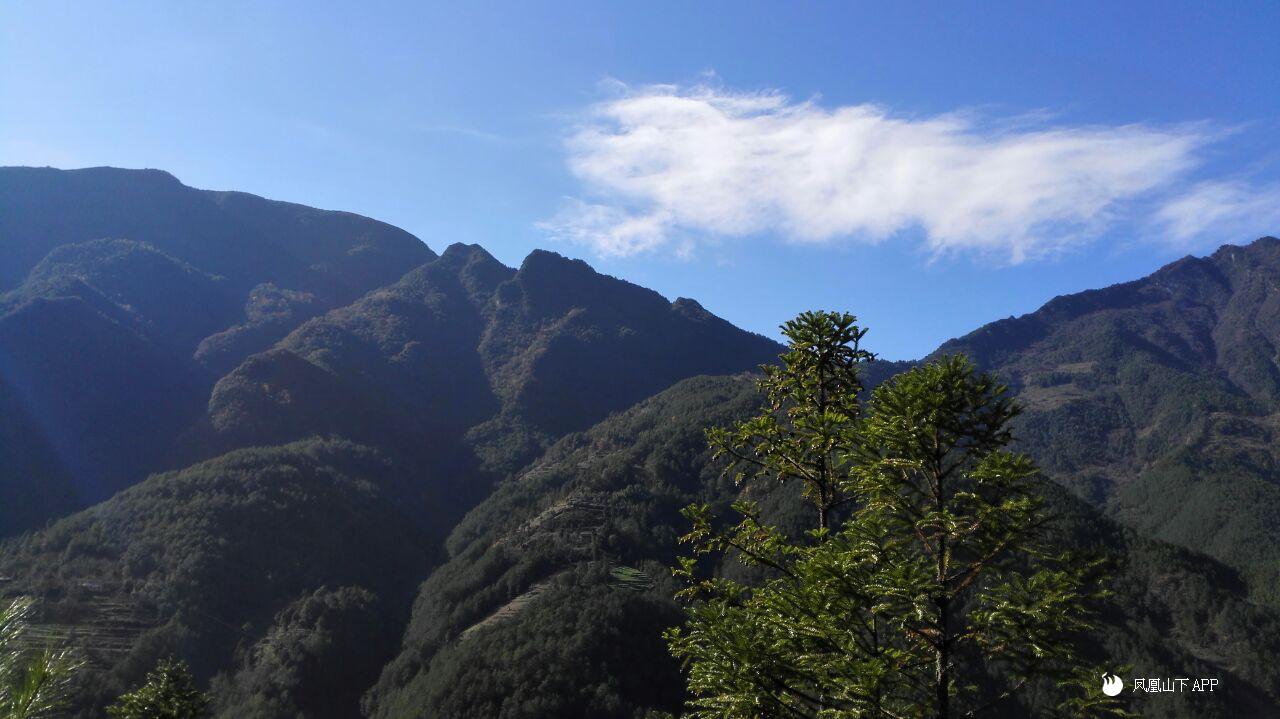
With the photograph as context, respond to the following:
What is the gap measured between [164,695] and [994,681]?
89314 millimetres

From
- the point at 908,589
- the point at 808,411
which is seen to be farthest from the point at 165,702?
the point at 908,589

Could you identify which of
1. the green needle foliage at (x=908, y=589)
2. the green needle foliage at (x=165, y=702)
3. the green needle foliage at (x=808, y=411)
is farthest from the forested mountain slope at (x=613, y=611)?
the green needle foliage at (x=908, y=589)

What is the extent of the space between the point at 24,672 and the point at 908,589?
10240 millimetres

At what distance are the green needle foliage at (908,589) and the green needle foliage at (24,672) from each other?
8223 mm

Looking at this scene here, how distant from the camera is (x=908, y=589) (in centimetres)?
986

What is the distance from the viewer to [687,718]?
38.4 feet

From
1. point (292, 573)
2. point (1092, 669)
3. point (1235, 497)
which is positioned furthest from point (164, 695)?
point (1235, 497)

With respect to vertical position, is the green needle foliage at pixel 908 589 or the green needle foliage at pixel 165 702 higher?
the green needle foliage at pixel 908 589

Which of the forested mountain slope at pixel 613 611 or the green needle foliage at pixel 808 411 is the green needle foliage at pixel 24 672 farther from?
the forested mountain slope at pixel 613 611

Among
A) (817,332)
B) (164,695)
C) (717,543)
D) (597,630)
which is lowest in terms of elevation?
(597,630)

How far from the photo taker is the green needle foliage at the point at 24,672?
6.86 m

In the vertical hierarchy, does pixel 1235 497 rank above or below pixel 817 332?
below

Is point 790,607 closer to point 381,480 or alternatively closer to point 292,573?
point 292,573

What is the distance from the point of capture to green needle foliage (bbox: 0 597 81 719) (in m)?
6.86
